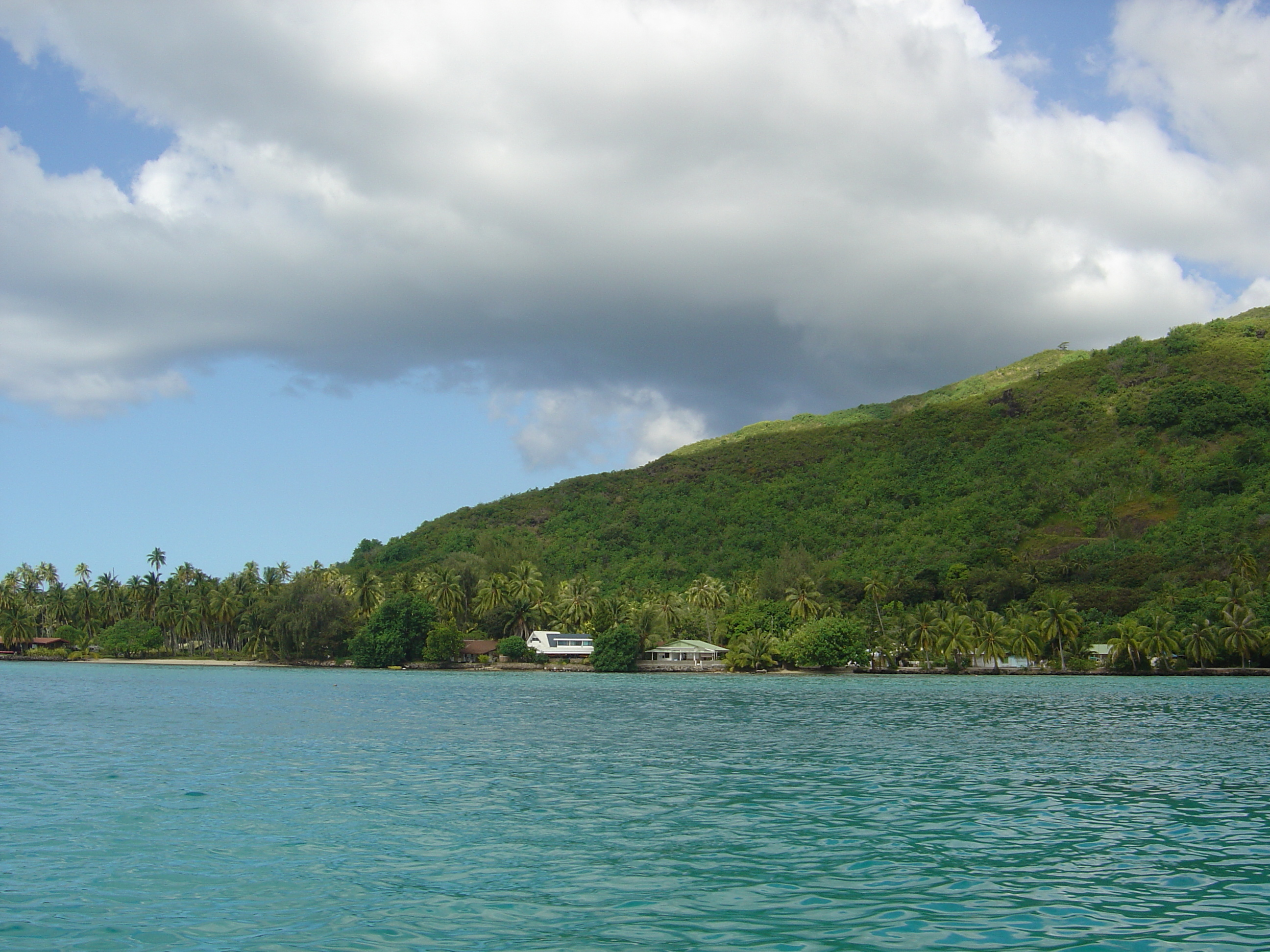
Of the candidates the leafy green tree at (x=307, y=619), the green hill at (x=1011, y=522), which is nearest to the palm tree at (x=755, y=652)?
the green hill at (x=1011, y=522)

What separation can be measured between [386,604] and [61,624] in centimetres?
5993

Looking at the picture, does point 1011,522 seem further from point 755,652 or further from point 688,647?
point 688,647

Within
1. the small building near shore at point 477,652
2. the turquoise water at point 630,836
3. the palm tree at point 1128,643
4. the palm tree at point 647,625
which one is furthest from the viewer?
the small building near shore at point 477,652

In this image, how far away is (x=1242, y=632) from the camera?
97.3 metres

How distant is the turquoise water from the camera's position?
13344 millimetres

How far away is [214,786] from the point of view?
25500 millimetres

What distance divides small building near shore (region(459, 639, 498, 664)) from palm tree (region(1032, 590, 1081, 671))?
216 feet

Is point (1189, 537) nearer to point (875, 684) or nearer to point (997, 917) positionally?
point (875, 684)

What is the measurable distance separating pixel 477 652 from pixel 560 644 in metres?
10.7

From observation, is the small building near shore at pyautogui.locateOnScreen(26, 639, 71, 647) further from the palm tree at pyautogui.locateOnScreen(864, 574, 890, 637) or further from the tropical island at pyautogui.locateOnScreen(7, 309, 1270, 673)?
the palm tree at pyautogui.locateOnScreen(864, 574, 890, 637)

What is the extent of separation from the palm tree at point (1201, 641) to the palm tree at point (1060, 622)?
34.7ft

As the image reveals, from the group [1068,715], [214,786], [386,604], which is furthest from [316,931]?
[386,604]

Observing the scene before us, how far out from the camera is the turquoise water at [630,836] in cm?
1334

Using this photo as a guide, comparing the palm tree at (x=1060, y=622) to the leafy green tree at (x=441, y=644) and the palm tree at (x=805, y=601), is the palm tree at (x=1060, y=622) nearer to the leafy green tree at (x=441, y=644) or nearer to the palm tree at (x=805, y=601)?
the palm tree at (x=805, y=601)
